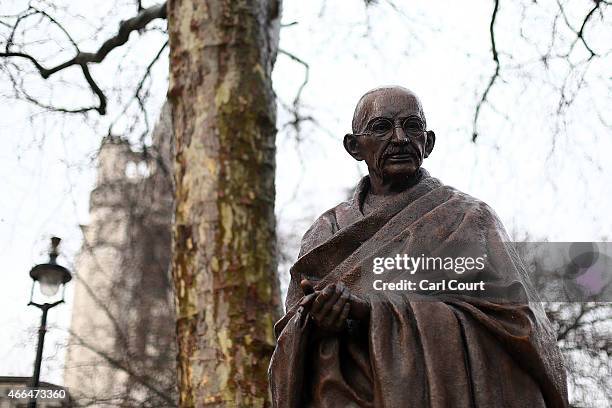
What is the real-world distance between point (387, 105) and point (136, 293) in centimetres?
1041

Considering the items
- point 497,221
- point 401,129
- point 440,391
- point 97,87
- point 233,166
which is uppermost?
point 97,87

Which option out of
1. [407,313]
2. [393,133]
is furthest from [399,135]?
[407,313]

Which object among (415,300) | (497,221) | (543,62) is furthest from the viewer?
(543,62)

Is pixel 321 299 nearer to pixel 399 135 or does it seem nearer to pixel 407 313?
pixel 407 313

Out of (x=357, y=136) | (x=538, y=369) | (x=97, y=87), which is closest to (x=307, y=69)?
(x=97, y=87)

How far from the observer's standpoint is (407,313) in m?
3.43

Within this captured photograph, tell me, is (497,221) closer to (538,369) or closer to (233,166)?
(538,369)

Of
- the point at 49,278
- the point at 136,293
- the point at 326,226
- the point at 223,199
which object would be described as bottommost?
the point at 326,226

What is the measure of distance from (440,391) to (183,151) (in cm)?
515

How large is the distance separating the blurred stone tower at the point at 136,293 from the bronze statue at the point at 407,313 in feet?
25.3

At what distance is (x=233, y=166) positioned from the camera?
7797mm

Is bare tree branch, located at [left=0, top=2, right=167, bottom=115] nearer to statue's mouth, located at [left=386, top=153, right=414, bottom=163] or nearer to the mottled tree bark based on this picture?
the mottled tree bark
